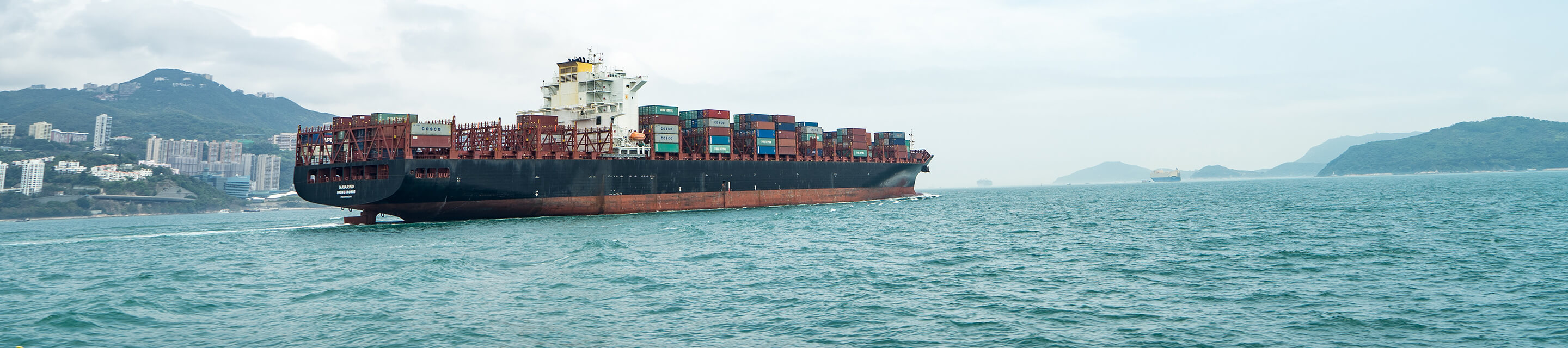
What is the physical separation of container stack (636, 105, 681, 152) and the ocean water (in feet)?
60.4

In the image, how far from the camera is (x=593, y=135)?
5853 centimetres

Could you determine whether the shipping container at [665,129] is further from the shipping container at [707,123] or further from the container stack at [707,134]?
the shipping container at [707,123]

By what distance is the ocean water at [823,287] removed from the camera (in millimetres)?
14602

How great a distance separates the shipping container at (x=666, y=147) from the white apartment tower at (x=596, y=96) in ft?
9.63

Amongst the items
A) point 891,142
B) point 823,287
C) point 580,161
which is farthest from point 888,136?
point 823,287

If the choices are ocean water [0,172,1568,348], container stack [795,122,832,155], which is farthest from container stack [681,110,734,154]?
ocean water [0,172,1568,348]

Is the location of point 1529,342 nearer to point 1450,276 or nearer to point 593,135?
point 1450,276

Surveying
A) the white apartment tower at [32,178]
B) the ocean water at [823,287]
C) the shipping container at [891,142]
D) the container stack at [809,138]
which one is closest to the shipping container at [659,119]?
the container stack at [809,138]

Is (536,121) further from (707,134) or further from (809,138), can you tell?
(809,138)

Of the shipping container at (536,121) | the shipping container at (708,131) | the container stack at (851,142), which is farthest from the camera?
the container stack at (851,142)

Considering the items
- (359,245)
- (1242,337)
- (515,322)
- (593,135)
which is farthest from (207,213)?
(1242,337)

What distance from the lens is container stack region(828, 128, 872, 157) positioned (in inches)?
3036

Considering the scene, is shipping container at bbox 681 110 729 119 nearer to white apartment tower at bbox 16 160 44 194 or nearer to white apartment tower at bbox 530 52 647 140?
white apartment tower at bbox 530 52 647 140

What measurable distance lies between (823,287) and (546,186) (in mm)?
34056
